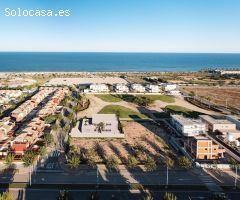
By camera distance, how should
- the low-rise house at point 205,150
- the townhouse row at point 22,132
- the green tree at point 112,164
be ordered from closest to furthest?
the green tree at point 112,164, the low-rise house at point 205,150, the townhouse row at point 22,132

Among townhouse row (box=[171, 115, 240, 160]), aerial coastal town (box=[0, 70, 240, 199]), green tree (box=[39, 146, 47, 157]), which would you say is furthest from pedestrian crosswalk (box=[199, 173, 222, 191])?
green tree (box=[39, 146, 47, 157])

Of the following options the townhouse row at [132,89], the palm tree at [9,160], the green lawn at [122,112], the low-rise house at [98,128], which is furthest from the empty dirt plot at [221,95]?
the palm tree at [9,160]

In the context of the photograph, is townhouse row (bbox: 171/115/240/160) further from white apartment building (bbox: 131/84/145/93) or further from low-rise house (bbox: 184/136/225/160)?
white apartment building (bbox: 131/84/145/93)

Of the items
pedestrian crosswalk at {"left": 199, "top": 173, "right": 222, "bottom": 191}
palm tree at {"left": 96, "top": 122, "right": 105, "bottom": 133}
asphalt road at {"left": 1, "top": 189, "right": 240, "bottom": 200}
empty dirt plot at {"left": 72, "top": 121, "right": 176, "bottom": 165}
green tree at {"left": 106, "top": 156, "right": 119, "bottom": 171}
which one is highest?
palm tree at {"left": 96, "top": 122, "right": 105, "bottom": 133}

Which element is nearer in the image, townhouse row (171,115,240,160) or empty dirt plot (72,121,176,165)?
townhouse row (171,115,240,160)

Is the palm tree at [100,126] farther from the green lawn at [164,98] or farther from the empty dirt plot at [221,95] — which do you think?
the empty dirt plot at [221,95]

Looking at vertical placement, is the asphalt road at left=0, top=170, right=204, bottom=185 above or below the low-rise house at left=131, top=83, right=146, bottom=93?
below

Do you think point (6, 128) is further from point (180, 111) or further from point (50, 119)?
point (180, 111)

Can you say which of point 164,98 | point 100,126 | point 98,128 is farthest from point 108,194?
point 164,98
